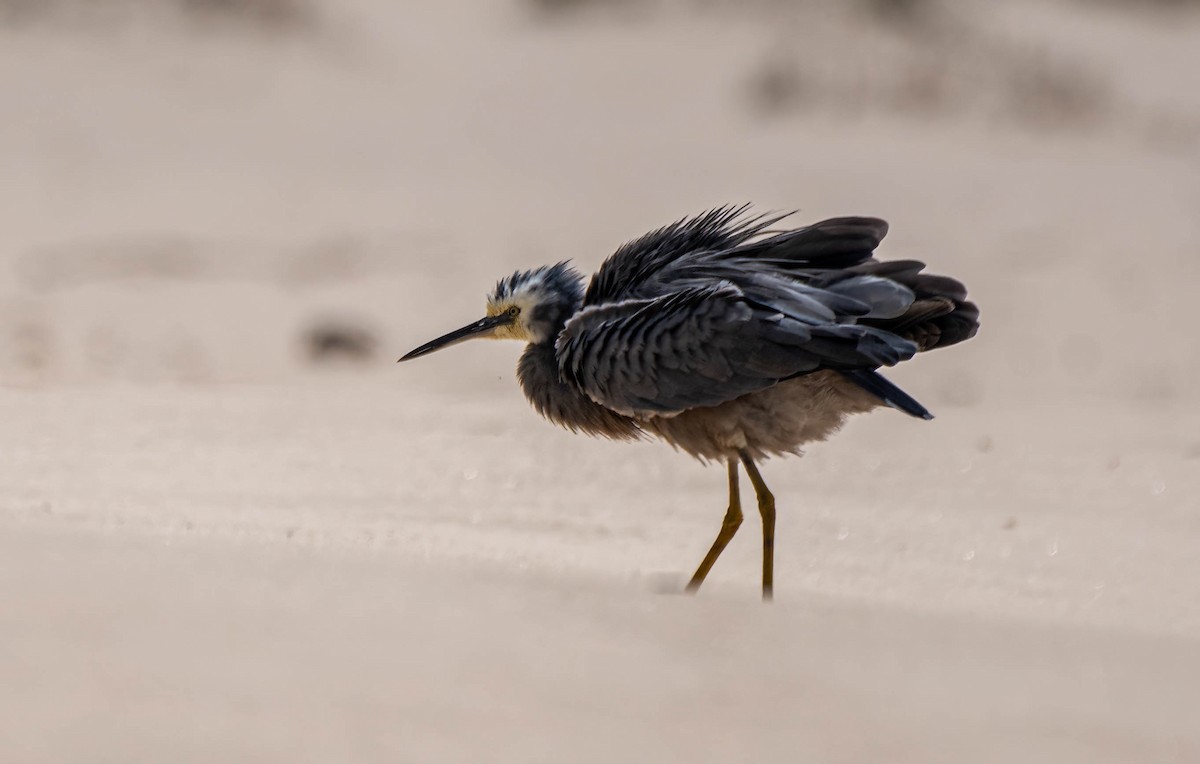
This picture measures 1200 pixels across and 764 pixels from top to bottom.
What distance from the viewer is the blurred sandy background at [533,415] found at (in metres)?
3.46

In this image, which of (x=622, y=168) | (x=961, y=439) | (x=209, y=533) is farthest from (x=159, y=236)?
(x=209, y=533)

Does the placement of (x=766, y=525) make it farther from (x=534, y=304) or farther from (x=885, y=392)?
(x=534, y=304)

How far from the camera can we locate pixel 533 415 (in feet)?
29.7

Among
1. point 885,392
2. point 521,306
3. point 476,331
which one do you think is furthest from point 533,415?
point 885,392

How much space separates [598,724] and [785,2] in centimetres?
2097

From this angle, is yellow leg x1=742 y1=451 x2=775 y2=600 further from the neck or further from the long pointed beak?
the long pointed beak

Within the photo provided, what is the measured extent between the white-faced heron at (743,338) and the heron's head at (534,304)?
159 mm

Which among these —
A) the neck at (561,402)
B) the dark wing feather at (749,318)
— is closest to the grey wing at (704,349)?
the dark wing feather at (749,318)

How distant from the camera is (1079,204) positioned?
1670 centimetres

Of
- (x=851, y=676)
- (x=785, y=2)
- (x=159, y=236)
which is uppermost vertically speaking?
(x=851, y=676)

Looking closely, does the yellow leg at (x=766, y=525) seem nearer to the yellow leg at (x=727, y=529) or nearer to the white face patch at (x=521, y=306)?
the yellow leg at (x=727, y=529)

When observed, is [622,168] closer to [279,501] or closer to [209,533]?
[279,501]

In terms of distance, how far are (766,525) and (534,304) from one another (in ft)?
4.34

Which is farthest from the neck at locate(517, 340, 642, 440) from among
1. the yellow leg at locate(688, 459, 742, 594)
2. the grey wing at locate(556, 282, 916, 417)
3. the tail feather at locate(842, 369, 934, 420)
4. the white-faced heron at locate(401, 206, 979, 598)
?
the tail feather at locate(842, 369, 934, 420)
